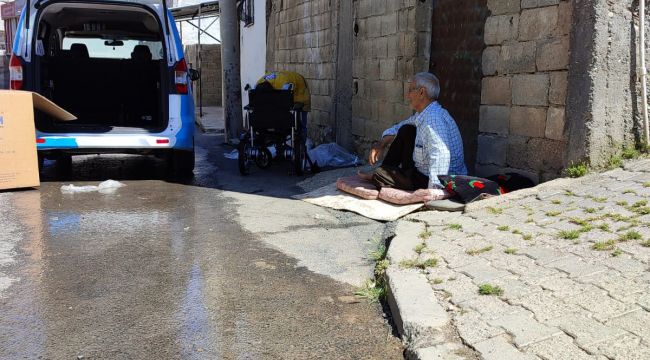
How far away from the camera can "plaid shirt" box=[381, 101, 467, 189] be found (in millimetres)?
5391

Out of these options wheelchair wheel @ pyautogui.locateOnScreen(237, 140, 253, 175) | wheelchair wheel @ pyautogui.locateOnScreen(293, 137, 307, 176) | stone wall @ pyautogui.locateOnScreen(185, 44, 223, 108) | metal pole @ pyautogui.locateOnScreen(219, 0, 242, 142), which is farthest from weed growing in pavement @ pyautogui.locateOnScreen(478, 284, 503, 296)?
stone wall @ pyautogui.locateOnScreen(185, 44, 223, 108)

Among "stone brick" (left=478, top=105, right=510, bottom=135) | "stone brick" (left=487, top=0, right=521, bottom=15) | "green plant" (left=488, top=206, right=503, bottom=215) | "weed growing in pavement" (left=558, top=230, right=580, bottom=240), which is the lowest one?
"green plant" (left=488, top=206, right=503, bottom=215)

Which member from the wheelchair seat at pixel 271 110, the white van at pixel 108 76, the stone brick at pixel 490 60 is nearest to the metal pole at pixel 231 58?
the white van at pixel 108 76

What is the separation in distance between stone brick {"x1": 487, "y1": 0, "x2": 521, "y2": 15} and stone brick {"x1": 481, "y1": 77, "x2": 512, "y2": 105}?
0.59 metres

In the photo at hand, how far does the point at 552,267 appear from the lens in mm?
3381

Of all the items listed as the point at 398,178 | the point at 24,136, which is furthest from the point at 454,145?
the point at 24,136

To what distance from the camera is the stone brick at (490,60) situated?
584 cm

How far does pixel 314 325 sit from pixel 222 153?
25.2 feet

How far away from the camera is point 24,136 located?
644 cm

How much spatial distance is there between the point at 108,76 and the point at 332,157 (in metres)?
3.05

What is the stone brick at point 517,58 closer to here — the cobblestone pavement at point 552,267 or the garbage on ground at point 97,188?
the cobblestone pavement at point 552,267

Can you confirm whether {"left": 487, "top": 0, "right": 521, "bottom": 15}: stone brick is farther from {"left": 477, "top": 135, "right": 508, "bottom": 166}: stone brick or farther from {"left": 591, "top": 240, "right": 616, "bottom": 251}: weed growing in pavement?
→ {"left": 591, "top": 240, "right": 616, "bottom": 251}: weed growing in pavement

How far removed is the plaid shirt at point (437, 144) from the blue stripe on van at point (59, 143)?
12.0 feet

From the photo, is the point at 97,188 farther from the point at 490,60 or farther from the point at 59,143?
the point at 490,60
